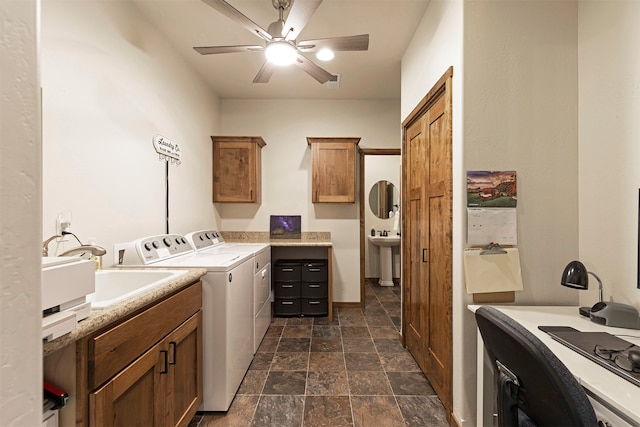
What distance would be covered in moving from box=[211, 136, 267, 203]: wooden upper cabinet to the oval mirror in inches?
101

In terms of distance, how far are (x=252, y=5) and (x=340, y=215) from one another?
2466 millimetres

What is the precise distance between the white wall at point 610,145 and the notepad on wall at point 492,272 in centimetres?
39

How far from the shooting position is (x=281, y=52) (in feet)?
6.37

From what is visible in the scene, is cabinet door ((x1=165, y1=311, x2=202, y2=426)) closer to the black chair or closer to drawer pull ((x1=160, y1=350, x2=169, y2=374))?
drawer pull ((x1=160, y1=350, x2=169, y2=374))

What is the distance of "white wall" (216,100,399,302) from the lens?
12.7 feet

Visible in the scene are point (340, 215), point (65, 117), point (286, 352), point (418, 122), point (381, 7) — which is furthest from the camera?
point (340, 215)

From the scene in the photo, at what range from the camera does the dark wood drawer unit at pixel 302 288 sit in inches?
138

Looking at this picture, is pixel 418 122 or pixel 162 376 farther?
pixel 418 122

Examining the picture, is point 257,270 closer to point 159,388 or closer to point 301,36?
point 159,388

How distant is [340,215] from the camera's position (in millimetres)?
3850

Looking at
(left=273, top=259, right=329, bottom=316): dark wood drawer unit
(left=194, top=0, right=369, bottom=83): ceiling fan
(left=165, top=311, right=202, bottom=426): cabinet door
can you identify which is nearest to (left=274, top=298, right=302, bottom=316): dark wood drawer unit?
(left=273, top=259, right=329, bottom=316): dark wood drawer unit

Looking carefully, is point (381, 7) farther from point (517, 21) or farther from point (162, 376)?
point (162, 376)

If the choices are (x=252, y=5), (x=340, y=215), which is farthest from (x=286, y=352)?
Answer: (x=252, y=5)

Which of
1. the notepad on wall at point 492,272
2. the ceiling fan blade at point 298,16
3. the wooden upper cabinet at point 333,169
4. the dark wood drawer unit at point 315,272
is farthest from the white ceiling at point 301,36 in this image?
the dark wood drawer unit at point 315,272
